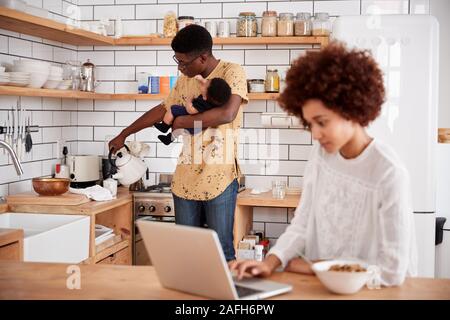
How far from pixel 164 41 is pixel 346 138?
273cm

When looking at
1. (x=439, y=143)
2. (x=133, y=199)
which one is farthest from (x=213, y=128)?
(x=439, y=143)

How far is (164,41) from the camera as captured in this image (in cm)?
432

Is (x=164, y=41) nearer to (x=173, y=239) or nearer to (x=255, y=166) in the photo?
(x=255, y=166)

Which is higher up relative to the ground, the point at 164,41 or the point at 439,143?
the point at 164,41

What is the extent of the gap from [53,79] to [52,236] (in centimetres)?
108

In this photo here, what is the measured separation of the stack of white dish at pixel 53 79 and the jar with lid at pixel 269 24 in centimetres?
137

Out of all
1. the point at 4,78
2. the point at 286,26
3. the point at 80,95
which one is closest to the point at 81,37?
the point at 80,95

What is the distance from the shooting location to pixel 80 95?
13.4 ft

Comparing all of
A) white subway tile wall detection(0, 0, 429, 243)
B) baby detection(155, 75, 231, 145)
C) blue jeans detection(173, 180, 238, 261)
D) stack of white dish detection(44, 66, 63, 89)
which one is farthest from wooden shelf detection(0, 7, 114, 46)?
blue jeans detection(173, 180, 238, 261)

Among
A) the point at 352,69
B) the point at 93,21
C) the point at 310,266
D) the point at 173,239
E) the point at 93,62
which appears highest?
the point at 93,21

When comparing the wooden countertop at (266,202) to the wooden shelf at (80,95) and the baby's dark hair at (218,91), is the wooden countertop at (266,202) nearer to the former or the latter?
the wooden shelf at (80,95)

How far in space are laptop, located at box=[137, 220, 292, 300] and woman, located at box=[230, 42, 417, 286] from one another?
15 centimetres

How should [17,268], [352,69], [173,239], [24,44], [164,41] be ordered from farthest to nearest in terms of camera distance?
[164,41]
[24,44]
[17,268]
[352,69]
[173,239]

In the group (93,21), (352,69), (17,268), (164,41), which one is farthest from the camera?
(93,21)
